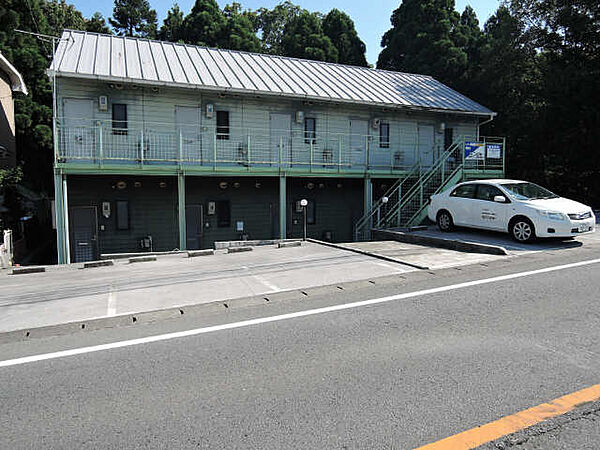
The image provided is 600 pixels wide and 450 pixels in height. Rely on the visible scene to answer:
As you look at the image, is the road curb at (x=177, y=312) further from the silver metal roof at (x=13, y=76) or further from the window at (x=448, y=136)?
the silver metal roof at (x=13, y=76)

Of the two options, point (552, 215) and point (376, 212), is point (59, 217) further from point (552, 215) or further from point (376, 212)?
point (552, 215)

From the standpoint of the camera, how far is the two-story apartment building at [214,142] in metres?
13.2

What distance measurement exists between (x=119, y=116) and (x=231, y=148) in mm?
3730

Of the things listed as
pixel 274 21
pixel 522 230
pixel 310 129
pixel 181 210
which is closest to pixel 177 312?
pixel 181 210

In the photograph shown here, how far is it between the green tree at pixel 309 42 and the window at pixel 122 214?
23.5m

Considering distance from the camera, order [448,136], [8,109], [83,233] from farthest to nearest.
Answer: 1. [8,109]
2. [448,136]
3. [83,233]

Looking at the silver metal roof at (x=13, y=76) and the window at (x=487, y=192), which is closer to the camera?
the window at (x=487, y=192)

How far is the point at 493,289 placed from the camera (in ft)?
20.5

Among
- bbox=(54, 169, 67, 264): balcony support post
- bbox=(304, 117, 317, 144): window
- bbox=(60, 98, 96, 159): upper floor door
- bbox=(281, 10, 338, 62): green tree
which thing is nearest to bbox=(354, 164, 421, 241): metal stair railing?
bbox=(304, 117, 317, 144): window

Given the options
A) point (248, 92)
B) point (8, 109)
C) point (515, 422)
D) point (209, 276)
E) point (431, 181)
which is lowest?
point (515, 422)

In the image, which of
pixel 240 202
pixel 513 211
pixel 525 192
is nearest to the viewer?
pixel 513 211

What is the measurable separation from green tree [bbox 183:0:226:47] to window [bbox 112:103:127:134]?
22964mm

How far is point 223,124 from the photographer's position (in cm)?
1484

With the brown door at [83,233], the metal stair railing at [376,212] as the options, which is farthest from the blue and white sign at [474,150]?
the brown door at [83,233]
